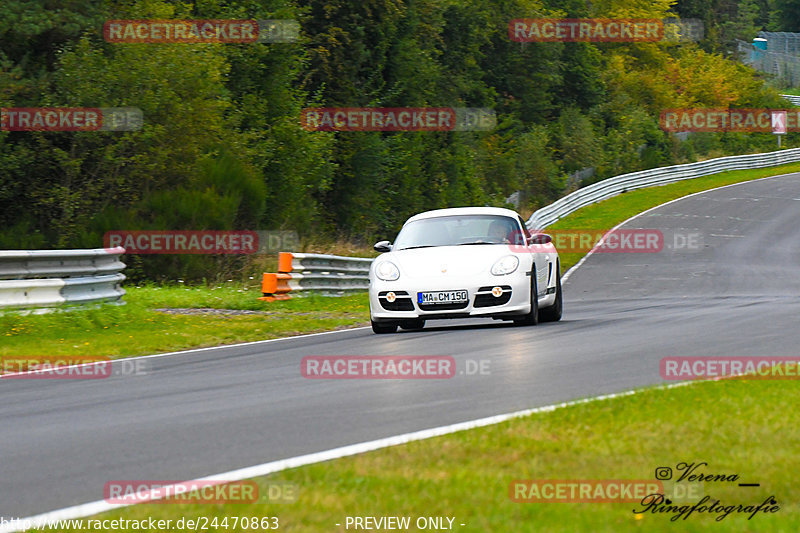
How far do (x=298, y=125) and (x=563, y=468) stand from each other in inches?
1175

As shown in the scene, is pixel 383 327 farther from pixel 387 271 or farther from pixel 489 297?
pixel 489 297

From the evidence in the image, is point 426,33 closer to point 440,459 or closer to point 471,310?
point 471,310

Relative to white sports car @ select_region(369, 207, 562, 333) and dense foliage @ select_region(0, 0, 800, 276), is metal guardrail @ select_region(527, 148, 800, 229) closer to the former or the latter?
dense foliage @ select_region(0, 0, 800, 276)

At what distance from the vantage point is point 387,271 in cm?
1426

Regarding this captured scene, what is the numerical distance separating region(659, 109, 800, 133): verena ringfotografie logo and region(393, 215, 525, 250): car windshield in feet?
208

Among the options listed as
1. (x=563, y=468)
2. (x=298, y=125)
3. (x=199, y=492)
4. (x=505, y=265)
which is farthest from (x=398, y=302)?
(x=298, y=125)

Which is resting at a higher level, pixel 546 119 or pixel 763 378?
pixel 546 119

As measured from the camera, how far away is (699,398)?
764 cm

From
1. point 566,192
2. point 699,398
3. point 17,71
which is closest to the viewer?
point 699,398

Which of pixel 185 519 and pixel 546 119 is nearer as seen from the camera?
pixel 185 519

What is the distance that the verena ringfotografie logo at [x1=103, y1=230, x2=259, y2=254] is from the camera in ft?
81.4

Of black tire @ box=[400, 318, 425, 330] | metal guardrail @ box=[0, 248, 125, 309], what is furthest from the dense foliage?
black tire @ box=[400, 318, 425, 330]

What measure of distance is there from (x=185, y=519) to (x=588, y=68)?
70.2 meters

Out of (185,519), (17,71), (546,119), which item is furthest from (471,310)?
(546,119)
